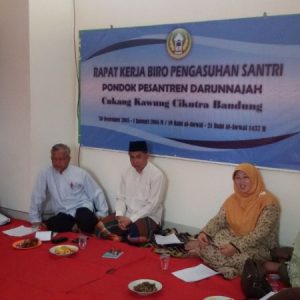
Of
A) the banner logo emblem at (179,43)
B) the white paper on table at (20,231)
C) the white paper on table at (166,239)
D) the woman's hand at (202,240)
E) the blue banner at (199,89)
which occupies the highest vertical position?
the banner logo emblem at (179,43)

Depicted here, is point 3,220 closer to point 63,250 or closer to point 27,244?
point 27,244

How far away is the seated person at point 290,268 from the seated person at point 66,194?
1.77 m

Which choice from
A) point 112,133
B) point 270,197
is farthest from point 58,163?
point 270,197

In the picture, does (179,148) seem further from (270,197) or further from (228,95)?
(270,197)

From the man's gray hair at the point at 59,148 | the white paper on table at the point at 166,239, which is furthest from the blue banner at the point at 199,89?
the white paper on table at the point at 166,239

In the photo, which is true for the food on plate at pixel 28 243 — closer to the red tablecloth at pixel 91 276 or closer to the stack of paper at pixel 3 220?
the red tablecloth at pixel 91 276

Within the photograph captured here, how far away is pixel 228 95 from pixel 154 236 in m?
1.39

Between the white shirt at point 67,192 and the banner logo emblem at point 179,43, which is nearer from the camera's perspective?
the banner logo emblem at point 179,43

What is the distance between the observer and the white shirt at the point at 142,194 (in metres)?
4.14

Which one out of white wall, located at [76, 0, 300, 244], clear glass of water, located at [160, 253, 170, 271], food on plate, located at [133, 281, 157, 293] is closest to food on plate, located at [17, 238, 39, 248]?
white wall, located at [76, 0, 300, 244]

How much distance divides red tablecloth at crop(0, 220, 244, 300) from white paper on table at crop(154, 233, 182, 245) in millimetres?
145

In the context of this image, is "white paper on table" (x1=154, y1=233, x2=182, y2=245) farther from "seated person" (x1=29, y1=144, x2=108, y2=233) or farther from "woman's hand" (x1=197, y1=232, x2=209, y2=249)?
"seated person" (x1=29, y1=144, x2=108, y2=233)

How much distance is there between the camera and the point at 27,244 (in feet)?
12.6

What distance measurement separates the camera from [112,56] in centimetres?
448
